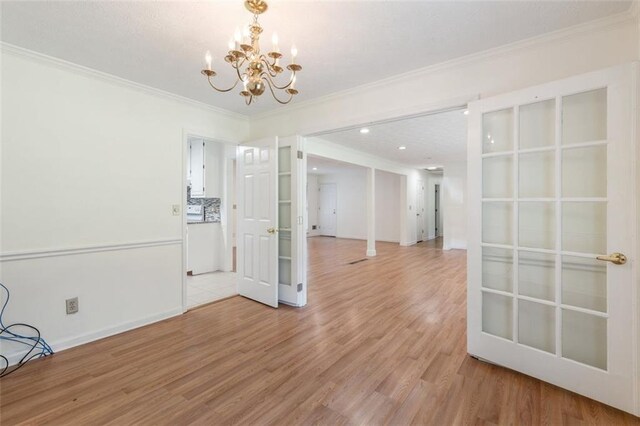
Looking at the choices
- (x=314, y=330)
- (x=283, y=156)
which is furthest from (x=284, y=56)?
(x=314, y=330)

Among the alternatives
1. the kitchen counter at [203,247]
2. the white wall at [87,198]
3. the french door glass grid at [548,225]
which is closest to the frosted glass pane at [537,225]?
the french door glass grid at [548,225]

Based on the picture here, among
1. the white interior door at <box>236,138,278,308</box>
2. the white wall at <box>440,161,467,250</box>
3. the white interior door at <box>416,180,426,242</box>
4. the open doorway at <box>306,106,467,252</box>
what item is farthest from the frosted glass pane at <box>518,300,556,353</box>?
the white interior door at <box>416,180,426,242</box>

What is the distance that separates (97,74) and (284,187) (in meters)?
2.18

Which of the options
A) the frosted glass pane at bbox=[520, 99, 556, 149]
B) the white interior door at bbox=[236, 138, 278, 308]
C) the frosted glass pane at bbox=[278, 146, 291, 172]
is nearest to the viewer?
the frosted glass pane at bbox=[520, 99, 556, 149]

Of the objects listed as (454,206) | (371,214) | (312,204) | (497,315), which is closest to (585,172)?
(497,315)

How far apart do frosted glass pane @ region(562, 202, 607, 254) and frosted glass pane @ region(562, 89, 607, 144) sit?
45 cm

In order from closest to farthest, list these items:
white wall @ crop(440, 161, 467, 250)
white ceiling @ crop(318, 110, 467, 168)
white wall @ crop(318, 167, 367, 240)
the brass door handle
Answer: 1. the brass door handle
2. white ceiling @ crop(318, 110, 467, 168)
3. white wall @ crop(440, 161, 467, 250)
4. white wall @ crop(318, 167, 367, 240)

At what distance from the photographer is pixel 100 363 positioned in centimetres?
233

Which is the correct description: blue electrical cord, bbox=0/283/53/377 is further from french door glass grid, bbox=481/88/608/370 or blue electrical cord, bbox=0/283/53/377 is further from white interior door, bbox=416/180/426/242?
white interior door, bbox=416/180/426/242

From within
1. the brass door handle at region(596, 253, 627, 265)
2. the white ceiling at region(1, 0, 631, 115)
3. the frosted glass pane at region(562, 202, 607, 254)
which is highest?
the white ceiling at region(1, 0, 631, 115)

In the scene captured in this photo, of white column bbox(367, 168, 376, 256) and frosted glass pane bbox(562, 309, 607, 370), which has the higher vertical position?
white column bbox(367, 168, 376, 256)

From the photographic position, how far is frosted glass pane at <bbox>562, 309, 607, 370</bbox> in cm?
187

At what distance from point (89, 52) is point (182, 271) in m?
2.30

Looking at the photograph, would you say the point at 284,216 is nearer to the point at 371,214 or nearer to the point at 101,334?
the point at 101,334
